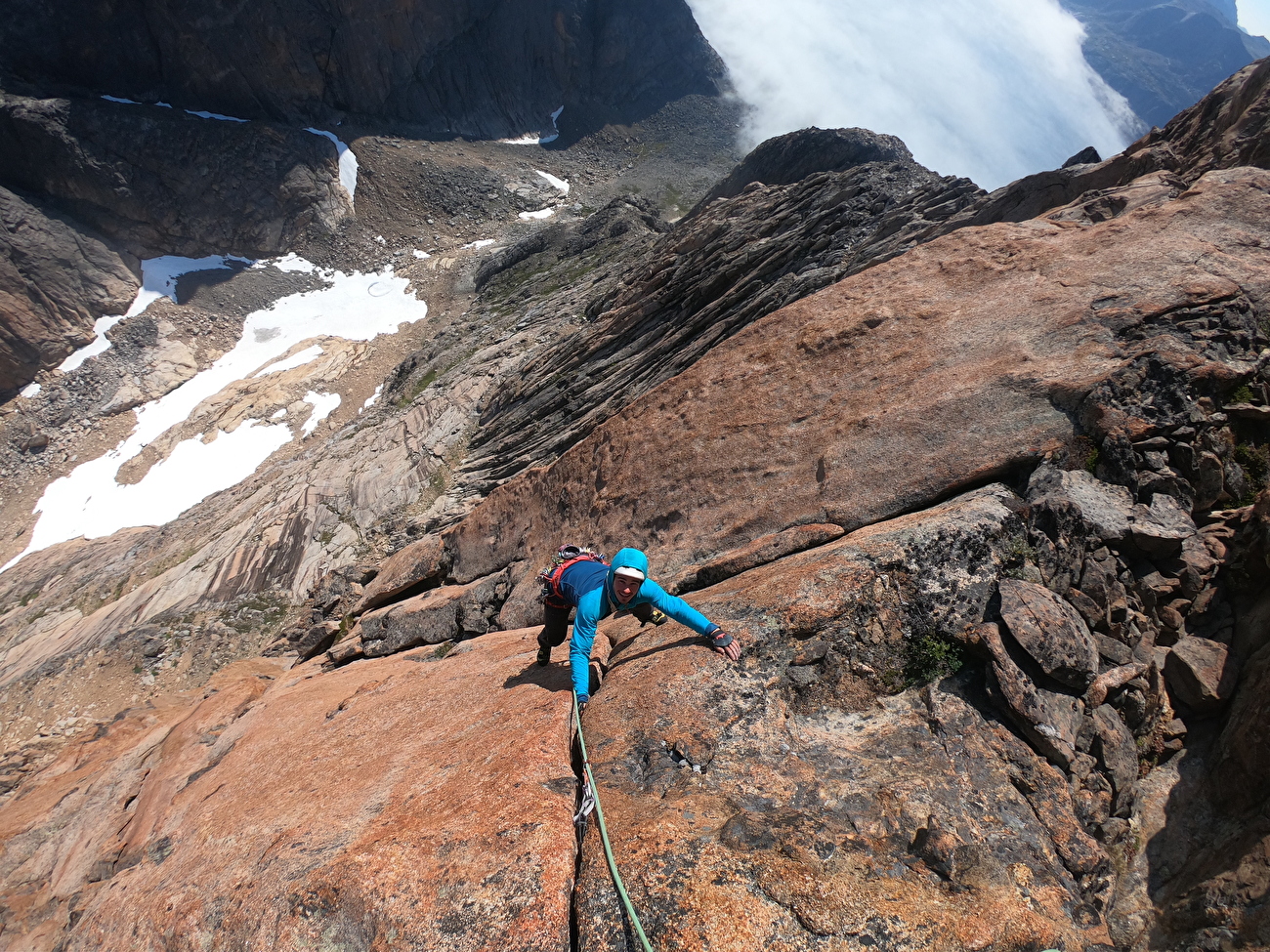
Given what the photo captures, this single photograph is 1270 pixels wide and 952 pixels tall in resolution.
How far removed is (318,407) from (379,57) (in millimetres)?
56546

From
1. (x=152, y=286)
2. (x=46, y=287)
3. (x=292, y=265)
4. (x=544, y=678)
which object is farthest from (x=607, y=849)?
(x=292, y=265)

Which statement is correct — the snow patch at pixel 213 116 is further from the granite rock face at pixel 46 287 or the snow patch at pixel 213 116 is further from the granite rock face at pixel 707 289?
the granite rock face at pixel 707 289

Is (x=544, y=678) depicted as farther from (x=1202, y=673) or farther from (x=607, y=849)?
(x=1202, y=673)

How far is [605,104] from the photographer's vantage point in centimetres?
10275

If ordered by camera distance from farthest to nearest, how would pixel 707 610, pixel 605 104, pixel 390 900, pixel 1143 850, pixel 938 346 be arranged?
1. pixel 605 104
2. pixel 938 346
3. pixel 707 610
4. pixel 1143 850
5. pixel 390 900

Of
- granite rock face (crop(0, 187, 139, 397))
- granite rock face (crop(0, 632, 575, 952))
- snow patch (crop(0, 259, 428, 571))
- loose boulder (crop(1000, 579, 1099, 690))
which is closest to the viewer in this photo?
granite rock face (crop(0, 632, 575, 952))

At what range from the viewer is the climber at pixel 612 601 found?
682 centimetres

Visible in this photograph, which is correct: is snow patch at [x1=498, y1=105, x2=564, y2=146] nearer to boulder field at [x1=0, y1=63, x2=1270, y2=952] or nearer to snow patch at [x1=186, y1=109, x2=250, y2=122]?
snow patch at [x1=186, y1=109, x2=250, y2=122]

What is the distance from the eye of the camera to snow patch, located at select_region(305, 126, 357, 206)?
71.1 metres

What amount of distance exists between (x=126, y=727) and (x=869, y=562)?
17.6 metres

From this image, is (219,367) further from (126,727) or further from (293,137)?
(126,727)

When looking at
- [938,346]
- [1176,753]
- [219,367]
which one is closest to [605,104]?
[219,367]

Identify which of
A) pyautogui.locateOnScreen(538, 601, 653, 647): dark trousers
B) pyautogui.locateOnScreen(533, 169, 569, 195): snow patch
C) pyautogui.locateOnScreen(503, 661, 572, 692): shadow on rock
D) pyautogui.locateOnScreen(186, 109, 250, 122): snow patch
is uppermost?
pyautogui.locateOnScreen(186, 109, 250, 122): snow patch

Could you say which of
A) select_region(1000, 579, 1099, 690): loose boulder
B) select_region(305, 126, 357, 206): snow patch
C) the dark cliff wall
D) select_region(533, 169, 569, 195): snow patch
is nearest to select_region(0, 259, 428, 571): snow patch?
select_region(305, 126, 357, 206): snow patch
